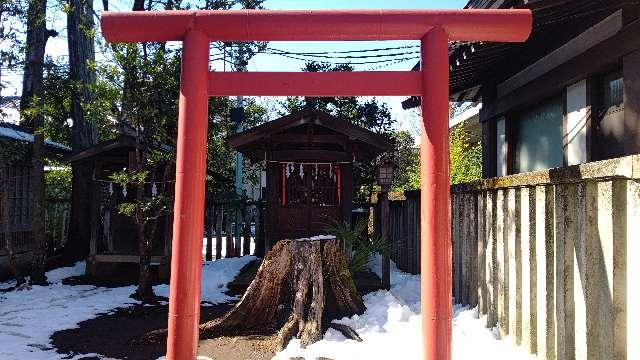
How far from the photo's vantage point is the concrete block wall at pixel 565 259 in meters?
2.78

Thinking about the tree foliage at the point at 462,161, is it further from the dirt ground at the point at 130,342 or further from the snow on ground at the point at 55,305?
the dirt ground at the point at 130,342

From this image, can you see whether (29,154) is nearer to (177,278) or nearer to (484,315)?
(177,278)

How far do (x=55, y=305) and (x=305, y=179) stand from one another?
A: 19.7 feet

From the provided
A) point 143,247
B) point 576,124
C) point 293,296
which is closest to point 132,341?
point 293,296

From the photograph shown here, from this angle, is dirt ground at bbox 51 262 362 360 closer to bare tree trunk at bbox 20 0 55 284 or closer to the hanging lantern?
bare tree trunk at bbox 20 0 55 284

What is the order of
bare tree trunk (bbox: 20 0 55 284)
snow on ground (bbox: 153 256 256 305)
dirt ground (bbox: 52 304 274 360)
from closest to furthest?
dirt ground (bbox: 52 304 274 360) < snow on ground (bbox: 153 256 256 305) < bare tree trunk (bbox: 20 0 55 284)

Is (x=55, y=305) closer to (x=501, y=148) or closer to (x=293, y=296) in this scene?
(x=293, y=296)

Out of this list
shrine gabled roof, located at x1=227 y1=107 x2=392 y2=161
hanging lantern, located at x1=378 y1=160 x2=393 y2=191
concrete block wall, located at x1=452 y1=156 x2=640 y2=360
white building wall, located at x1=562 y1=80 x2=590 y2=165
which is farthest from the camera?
shrine gabled roof, located at x1=227 y1=107 x2=392 y2=161

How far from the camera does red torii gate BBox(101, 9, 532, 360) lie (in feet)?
11.5

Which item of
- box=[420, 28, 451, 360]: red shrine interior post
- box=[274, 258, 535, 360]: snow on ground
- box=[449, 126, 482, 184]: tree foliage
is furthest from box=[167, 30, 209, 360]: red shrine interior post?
box=[449, 126, 482, 184]: tree foliage

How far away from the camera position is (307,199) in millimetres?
10984

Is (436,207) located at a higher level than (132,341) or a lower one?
higher

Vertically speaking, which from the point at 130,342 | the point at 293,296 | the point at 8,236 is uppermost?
the point at 8,236

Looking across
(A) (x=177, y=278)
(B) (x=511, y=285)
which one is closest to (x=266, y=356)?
(A) (x=177, y=278)
